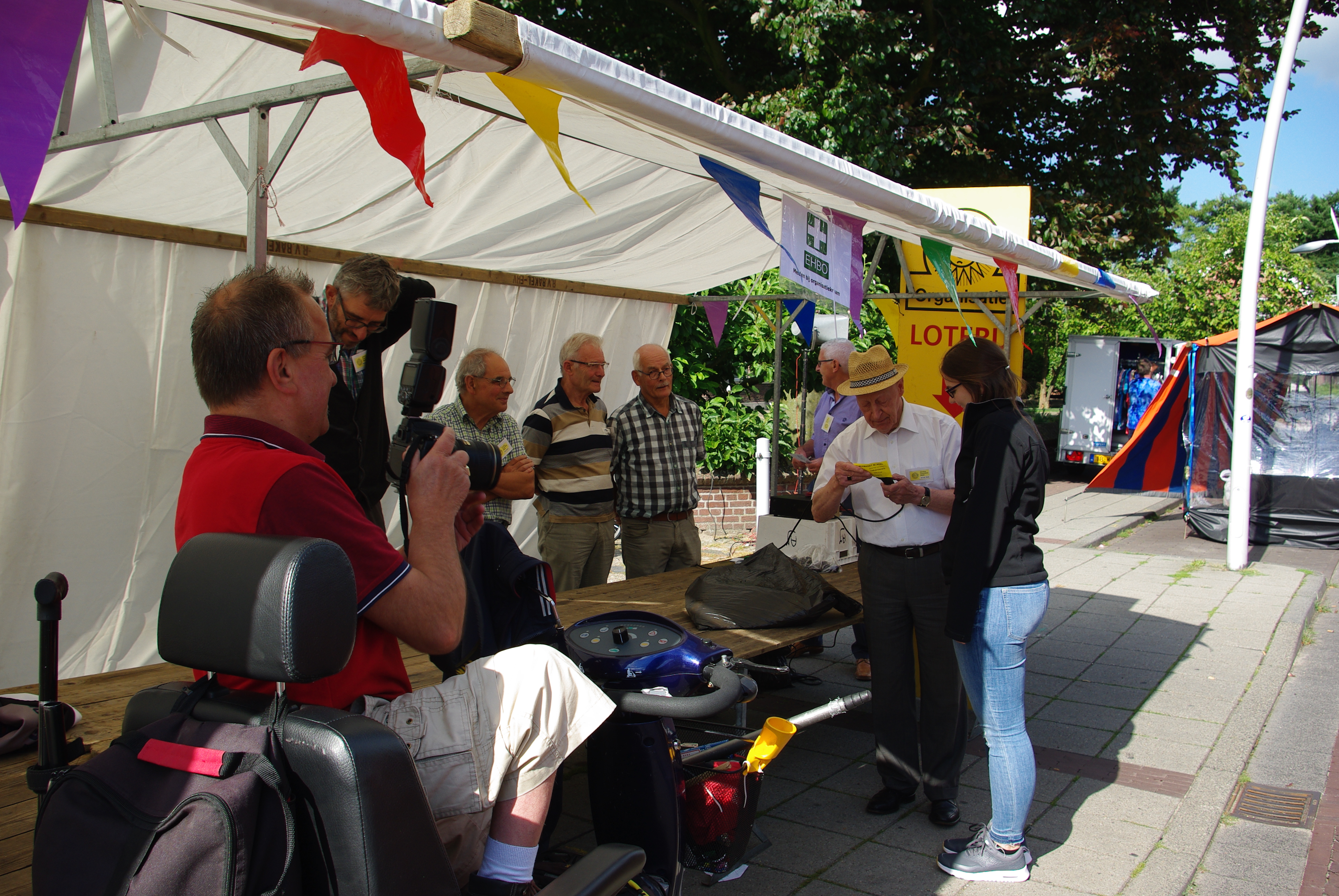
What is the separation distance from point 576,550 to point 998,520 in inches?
94.4

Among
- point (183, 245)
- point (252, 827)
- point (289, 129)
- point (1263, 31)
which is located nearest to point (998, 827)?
point (252, 827)

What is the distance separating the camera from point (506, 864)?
5.69 ft

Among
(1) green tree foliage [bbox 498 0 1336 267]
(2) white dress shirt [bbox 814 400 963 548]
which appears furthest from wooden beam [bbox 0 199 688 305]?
(1) green tree foliage [bbox 498 0 1336 267]

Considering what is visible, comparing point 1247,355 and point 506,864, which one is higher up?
point 1247,355

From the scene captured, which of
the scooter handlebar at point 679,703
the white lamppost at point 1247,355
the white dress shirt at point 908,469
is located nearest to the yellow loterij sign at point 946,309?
the white lamppost at point 1247,355

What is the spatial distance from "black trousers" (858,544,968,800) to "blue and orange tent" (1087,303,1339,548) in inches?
324

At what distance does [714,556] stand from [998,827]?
5.55 metres

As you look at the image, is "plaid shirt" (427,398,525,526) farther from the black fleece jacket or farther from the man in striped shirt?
the black fleece jacket

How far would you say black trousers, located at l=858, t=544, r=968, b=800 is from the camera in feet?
11.5

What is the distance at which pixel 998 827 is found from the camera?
3133 millimetres

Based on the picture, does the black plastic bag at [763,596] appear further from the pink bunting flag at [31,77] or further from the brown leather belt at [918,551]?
the pink bunting flag at [31,77]

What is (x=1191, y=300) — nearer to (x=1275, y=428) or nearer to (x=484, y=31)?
(x=1275, y=428)

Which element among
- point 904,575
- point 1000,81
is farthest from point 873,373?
point 1000,81

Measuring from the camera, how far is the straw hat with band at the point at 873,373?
353 cm
